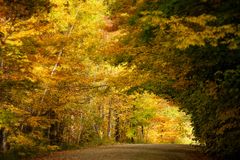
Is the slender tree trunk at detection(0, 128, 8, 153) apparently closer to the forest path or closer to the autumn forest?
the autumn forest

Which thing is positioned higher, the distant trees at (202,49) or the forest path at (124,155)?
the distant trees at (202,49)

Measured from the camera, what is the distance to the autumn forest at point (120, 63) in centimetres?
820

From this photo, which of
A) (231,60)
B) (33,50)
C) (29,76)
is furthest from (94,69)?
(231,60)

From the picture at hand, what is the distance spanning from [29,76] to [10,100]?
8.76 feet

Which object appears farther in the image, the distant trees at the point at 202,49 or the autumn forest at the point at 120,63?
the autumn forest at the point at 120,63

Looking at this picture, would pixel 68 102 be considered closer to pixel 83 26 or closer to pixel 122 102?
pixel 83 26

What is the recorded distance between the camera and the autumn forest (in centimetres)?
820

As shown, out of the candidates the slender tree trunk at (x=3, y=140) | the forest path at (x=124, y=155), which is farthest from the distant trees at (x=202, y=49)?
the slender tree trunk at (x=3, y=140)

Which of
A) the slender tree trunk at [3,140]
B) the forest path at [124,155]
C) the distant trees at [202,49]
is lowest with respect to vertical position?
the forest path at [124,155]

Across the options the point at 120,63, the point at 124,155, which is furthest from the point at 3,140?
the point at 120,63

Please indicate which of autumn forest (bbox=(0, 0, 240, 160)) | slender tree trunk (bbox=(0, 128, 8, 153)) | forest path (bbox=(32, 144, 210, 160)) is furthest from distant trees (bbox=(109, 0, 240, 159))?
slender tree trunk (bbox=(0, 128, 8, 153))

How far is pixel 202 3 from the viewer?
27.1 feet

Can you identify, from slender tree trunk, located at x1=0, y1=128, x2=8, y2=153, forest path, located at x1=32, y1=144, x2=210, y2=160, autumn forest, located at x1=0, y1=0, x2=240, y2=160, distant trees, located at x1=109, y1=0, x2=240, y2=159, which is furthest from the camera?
slender tree trunk, located at x1=0, y1=128, x2=8, y2=153

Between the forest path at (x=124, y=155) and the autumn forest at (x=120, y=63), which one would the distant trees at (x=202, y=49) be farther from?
the forest path at (x=124, y=155)
